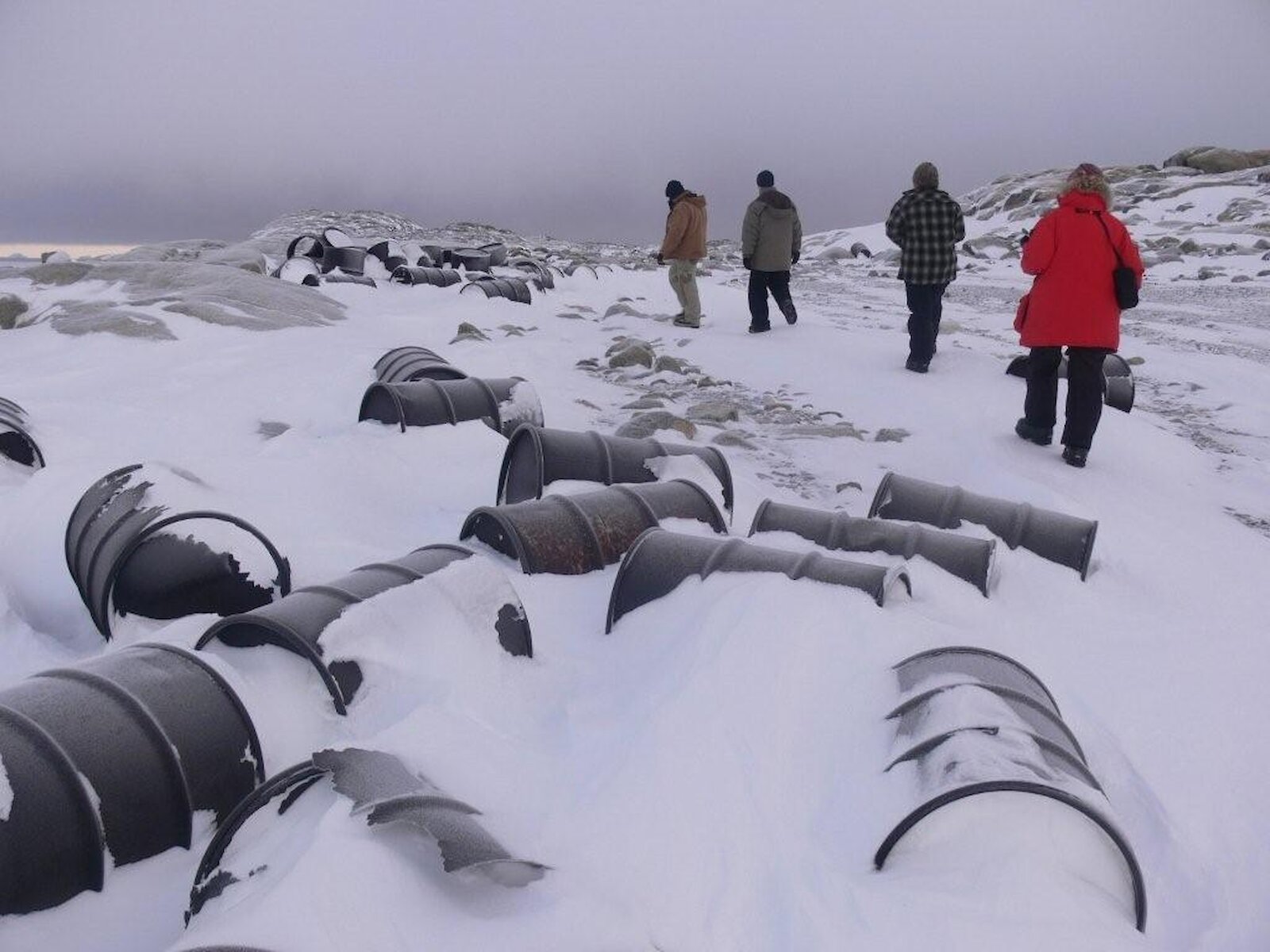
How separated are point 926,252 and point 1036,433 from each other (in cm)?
242

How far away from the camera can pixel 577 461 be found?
13.6ft

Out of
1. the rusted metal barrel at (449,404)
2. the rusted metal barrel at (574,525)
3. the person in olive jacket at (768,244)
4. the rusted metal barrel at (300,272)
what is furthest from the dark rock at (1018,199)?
the rusted metal barrel at (574,525)

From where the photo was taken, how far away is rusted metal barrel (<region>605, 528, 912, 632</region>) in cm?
296

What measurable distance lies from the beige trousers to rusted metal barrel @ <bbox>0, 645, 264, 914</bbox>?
8889 millimetres

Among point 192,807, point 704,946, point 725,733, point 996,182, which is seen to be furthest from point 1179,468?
point 996,182

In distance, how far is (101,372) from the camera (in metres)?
7.18

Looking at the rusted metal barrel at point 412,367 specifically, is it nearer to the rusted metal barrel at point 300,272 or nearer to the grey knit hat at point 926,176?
the grey knit hat at point 926,176

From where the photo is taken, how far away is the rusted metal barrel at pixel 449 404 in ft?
16.4

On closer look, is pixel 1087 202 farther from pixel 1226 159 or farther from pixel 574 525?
pixel 1226 159

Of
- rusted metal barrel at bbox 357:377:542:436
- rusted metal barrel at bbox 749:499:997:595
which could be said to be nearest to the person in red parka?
rusted metal barrel at bbox 749:499:997:595

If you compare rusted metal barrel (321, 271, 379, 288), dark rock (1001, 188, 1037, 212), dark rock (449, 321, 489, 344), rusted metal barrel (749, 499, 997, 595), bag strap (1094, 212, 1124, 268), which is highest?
dark rock (1001, 188, 1037, 212)

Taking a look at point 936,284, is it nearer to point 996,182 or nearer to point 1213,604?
point 1213,604

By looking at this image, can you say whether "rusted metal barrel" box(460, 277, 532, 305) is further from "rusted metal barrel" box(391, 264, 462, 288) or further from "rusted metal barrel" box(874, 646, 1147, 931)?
"rusted metal barrel" box(874, 646, 1147, 931)

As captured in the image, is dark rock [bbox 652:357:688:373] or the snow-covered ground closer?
the snow-covered ground
